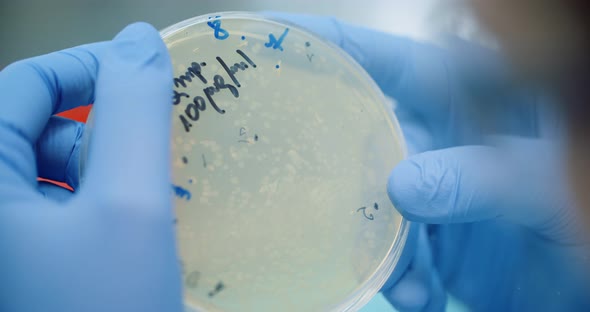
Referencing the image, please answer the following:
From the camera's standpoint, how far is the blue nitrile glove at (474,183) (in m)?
0.87

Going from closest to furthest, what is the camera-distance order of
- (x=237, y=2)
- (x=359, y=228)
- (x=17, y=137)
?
(x=17, y=137) < (x=359, y=228) < (x=237, y=2)

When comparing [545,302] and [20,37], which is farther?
[20,37]

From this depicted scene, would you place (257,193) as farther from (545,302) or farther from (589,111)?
(545,302)

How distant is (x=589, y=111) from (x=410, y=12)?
1.09 meters

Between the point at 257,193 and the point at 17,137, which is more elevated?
the point at 17,137

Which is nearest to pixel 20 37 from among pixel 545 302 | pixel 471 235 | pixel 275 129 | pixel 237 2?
pixel 237 2

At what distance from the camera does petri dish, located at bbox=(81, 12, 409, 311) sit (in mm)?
752

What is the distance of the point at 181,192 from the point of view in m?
0.73

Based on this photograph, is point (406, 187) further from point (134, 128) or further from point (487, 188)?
point (134, 128)

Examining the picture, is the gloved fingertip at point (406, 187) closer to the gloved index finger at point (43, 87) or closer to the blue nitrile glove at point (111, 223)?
the blue nitrile glove at point (111, 223)

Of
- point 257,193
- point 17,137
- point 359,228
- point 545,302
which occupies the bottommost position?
point 545,302

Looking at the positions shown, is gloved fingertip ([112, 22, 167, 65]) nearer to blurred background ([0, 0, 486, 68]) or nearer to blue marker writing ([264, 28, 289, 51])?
blue marker writing ([264, 28, 289, 51])

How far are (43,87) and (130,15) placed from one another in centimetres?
80

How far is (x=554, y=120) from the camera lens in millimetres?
894
